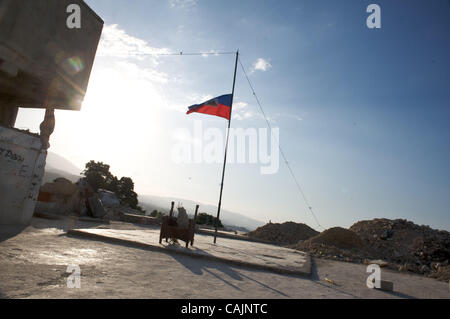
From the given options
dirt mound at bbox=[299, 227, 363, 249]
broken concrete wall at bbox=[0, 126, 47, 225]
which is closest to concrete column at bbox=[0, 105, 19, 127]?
broken concrete wall at bbox=[0, 126, 47, 225]

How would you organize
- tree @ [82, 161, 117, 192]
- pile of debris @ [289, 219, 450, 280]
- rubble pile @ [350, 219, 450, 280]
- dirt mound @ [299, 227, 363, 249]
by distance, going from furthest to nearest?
1. tree @ [82, 161, 117, 192]
2. dirt mound @ [299, 227, 363, 249]
3. pile of debris @ [289, 219, 450, 280]
4. rubble pile @ [350, 219, 450, 280]

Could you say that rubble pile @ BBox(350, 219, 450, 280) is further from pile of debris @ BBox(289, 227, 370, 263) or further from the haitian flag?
the haitian flag

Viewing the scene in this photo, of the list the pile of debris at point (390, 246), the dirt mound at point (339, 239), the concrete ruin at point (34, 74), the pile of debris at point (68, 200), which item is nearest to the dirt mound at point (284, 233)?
the pile of debris at point (390, 246)

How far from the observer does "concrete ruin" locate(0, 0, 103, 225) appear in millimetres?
6820

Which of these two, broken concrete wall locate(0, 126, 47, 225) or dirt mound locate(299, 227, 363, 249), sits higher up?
broken concrete wall locate(0, 126, 47, 225)

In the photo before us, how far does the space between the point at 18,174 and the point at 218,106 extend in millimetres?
7570

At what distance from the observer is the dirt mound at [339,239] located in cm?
1543

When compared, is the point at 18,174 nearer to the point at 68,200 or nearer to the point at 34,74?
the point at 34,74

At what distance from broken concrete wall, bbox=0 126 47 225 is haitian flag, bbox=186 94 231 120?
6.32 meters

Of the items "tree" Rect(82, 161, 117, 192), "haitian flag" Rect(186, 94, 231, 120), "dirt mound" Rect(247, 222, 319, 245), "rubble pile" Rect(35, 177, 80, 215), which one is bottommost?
"dirt mound" Rect(247, 222, 319, 245)

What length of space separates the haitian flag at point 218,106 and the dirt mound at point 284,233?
1194cm

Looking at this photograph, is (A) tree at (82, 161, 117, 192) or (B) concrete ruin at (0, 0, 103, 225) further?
(A) tree at (82, 161, 117, 192)

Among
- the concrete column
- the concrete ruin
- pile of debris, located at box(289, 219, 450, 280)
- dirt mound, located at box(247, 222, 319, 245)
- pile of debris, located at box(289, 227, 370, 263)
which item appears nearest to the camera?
the concrete ruin
